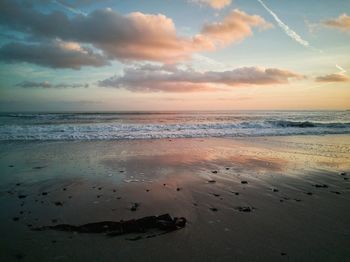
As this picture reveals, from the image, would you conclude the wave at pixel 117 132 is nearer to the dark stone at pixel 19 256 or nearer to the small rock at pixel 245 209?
the small rock at pixel 245 209

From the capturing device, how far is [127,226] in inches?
158

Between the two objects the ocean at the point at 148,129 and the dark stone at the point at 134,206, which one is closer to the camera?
the dark stone at the point at 134,206

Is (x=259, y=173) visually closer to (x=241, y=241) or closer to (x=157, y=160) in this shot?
(x=157, y=160)

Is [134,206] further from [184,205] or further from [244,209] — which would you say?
[244,209]

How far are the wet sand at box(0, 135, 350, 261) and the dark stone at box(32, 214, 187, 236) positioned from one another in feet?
0.40

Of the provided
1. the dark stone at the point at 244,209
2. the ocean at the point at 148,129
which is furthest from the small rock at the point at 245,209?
the ocean at the point at 148,129

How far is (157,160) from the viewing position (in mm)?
9820

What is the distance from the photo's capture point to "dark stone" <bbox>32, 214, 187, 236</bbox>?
3914 millimetres

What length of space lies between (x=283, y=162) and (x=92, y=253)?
8.08 meters

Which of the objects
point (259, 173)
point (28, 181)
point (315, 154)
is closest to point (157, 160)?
point (259, 173)

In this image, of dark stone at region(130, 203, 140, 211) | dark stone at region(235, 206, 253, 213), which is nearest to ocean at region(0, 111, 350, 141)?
dark stone at region(130, 203, 140, 211)

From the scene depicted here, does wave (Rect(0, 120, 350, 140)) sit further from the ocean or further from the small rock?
the small rock

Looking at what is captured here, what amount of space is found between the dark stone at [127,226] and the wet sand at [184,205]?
123 millimetres

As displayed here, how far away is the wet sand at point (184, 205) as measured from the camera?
341 cm
